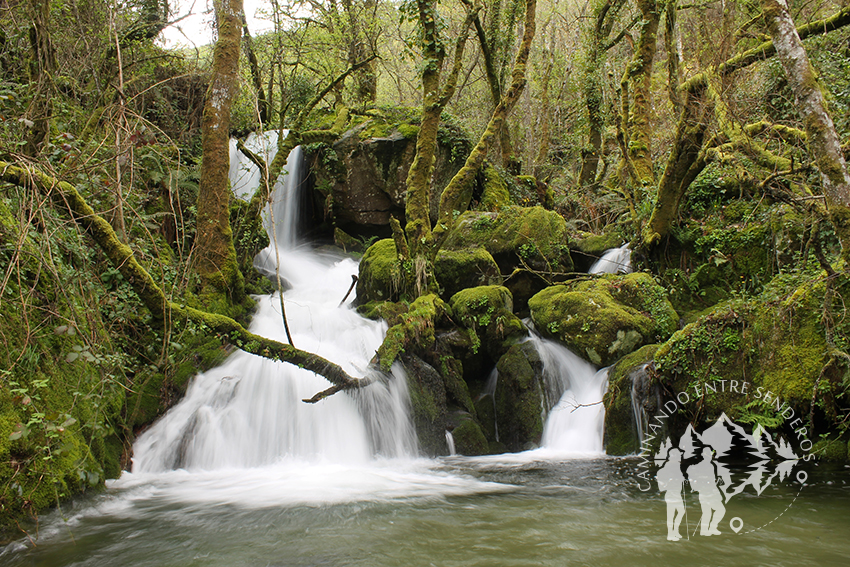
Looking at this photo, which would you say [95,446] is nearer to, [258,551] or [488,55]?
[258,551]

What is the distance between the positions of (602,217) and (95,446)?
41.8ft

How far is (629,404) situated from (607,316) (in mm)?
1679

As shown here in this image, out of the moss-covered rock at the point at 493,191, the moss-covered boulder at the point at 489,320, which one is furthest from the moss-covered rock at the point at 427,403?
the moss-covered rock at the point at 493,191

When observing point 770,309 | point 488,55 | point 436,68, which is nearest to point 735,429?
point 770,309

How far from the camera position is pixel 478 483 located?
5.29 meters

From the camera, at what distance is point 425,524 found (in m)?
3.98

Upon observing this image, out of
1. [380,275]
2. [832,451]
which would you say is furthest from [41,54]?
[832,451]

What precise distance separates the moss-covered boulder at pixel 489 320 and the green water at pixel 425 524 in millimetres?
2848

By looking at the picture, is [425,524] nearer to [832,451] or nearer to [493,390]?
[493,390]

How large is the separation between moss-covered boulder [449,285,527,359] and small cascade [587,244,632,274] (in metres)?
2.98

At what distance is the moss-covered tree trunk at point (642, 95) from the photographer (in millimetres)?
10969

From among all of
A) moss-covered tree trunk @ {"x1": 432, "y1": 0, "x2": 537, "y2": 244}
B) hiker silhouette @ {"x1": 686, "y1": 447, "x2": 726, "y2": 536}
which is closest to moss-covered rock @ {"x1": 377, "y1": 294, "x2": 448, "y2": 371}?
moss-covered tree trunk @ {"x1": 432, "y1": 0, "x2": 537, "y2": 244}

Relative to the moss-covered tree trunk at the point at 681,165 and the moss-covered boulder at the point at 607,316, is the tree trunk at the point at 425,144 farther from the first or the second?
the moss-covered tree trunk at the point at 681,165

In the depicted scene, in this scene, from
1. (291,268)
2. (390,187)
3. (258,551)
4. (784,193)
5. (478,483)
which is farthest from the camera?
(390,187)
